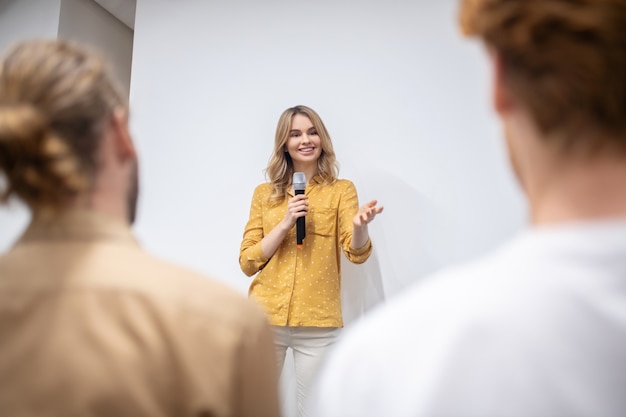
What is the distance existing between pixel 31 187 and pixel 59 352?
220 mm

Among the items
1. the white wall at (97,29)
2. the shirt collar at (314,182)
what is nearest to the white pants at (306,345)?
the shirt collar at (314,182)

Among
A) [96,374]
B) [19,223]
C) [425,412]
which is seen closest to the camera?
[425,412]

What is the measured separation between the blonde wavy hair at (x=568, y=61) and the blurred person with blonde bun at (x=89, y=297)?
0.44m

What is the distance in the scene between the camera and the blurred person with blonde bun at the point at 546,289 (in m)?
0.45

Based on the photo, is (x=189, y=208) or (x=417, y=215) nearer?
(x=417, y=215)

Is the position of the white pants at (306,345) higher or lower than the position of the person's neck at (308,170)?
lower

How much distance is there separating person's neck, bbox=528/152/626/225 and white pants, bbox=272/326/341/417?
6.06 feet

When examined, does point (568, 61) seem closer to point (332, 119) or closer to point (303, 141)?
point (303, 141)

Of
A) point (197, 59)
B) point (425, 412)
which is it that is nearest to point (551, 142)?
point (425, 412)

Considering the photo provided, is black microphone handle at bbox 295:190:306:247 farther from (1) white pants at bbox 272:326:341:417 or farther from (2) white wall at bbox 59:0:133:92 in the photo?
(2) white wall at bbox 59:0:133:92

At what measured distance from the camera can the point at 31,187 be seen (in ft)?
2.17

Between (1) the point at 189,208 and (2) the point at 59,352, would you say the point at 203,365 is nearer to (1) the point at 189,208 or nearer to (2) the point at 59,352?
(2) the point at 59,352

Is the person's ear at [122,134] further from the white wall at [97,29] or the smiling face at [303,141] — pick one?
the white wall at [97,29]

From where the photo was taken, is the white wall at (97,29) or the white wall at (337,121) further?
the white wall at (97,29)
